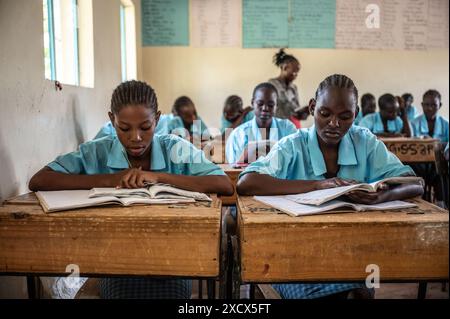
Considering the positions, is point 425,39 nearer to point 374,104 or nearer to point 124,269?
point 374,104

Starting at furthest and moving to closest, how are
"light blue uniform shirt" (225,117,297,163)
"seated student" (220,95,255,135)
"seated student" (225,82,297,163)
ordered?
"seated student" (220,95,255,135) < "seated student" (225,82,297,163) < "light blue uniform shirt" (225,117,297,163)

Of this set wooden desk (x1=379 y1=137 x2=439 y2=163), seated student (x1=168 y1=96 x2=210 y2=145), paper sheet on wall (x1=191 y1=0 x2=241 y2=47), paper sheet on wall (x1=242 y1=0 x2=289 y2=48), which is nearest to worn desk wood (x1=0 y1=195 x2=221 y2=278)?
paper sheet on wall (x1=191 y1=0 x2=241 y2=47)

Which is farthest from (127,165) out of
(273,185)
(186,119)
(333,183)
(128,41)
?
(128,41)

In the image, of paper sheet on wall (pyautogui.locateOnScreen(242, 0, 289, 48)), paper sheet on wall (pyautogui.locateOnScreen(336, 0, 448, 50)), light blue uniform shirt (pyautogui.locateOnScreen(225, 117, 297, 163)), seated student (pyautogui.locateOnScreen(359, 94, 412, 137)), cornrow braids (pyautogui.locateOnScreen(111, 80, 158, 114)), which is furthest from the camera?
seated student (pyautogui.locateOnScreen(359, 94, 412, 137))

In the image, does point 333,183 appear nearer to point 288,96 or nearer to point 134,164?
point 134,164

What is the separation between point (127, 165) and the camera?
157 centimetres

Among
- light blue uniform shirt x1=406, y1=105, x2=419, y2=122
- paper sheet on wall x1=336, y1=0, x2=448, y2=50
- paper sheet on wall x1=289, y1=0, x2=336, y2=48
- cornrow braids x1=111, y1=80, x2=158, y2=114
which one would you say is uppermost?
paper sheet on wall x1=289, y1=0, x2=336, y2=48

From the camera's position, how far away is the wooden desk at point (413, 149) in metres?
3.37

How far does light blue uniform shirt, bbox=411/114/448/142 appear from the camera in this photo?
186 inches

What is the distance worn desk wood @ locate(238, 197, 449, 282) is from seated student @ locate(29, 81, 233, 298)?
1.40ft

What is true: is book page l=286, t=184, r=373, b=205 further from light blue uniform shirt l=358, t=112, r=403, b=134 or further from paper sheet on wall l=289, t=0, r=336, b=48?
light blue uniform shirt l=358, t=112, r=403, b=134

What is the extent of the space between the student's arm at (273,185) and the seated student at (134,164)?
0.08m

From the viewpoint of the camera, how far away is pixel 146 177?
→ 136cm
